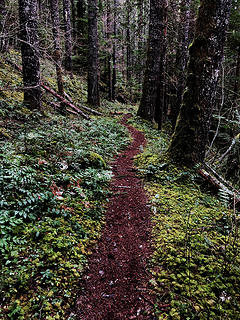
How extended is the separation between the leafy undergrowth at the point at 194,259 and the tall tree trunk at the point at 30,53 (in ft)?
19.3

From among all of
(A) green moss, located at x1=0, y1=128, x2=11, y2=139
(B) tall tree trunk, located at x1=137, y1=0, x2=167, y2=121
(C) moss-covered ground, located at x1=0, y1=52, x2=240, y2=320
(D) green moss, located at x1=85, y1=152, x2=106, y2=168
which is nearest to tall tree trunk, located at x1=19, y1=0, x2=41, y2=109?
(A) green moss, located at x1=0, y1=128, x2=11, y2=139

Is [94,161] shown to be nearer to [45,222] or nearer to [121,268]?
[45,222]

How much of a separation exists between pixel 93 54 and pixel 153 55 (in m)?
4.29

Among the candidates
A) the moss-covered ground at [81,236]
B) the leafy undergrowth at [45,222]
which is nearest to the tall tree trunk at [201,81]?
the moss-covered ground at [81,236]

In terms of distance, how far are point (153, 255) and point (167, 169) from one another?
312 centimetres

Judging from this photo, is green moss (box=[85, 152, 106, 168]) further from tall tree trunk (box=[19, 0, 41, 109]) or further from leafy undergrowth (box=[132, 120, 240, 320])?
tall tree trunk (box=[19, 0, 41, 109])

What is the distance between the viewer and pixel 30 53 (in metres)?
7.86

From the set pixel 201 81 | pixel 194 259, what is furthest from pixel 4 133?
pixel 194 259

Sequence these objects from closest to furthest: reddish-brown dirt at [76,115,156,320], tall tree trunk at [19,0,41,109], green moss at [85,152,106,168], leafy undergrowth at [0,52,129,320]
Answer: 1. leafy undergrowth at [0,52,129,320]
2. reddish-brown dirt at [76,115,156,320]
3. green moss at [85,152,106,168]
4. tall tree trunk at [19,0,41,109]

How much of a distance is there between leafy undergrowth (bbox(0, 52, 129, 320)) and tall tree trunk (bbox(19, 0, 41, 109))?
9.38 feet

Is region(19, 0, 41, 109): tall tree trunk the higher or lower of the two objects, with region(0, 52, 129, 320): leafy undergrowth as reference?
higher

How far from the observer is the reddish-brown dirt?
244cm

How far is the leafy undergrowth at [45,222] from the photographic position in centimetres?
229

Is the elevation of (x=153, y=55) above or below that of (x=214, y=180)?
above
